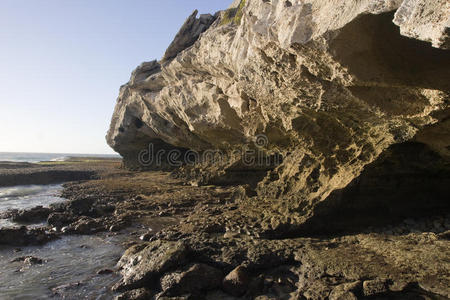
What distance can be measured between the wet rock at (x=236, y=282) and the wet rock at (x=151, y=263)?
126 cm

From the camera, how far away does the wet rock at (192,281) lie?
21.7 ft

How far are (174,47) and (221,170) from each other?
33.0ft

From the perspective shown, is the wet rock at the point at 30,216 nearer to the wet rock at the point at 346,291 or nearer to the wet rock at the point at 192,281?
the wet rock at the point at 192,281

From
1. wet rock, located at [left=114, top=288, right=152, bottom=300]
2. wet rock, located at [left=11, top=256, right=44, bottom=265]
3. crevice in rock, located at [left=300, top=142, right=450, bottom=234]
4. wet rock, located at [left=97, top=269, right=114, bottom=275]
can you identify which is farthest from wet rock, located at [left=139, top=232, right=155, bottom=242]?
crevice in rock, located at [left=300, top=142, right=450, bottom=234]

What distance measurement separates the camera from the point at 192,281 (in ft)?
22.0

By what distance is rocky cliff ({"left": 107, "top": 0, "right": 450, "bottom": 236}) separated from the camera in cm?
534

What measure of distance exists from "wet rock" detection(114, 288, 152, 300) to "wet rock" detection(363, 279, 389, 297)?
14.4 feet

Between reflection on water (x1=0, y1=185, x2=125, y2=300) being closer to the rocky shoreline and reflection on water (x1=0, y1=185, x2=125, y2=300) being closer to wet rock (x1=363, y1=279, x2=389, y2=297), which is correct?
the rocky shoreline

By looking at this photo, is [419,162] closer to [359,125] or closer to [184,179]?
[359,125]

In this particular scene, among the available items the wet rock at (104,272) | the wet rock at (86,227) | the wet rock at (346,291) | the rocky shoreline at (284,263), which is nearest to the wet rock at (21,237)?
the rocky shoreline at (284,263)

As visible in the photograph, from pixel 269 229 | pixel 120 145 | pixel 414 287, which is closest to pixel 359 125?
pixel 269 229

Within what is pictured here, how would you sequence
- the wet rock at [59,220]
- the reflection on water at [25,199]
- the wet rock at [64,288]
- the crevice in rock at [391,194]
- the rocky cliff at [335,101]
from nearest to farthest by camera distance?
the rocky cliff at [335,101]
the wet rock at [64,288]
the crevice in rock at [391,194]
the wet rock at [59,220]
the reflection on water at [25,199]

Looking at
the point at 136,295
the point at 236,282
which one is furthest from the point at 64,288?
the point at 236,282

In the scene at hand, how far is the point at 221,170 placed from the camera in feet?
68.1
